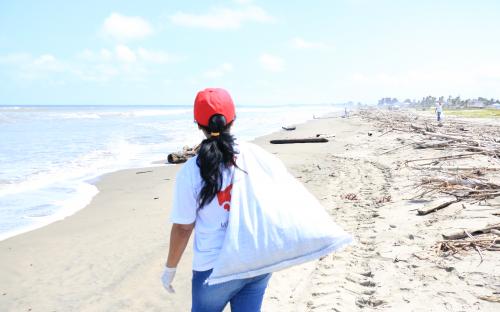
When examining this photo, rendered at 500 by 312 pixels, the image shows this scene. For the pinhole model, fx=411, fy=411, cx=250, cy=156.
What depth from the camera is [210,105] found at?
1.93 m

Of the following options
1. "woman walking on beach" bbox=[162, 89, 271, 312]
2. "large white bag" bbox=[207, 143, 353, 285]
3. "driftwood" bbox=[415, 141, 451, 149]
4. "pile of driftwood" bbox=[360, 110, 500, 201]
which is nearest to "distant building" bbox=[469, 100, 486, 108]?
"pile of driftwood" bbox=[360, 110, 500, 201]

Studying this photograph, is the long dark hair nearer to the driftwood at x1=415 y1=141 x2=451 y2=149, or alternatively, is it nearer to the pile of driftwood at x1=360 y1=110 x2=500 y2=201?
the pile of driftwood at x1=360 y1=110 x2=500 y2=201

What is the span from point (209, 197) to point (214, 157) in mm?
187

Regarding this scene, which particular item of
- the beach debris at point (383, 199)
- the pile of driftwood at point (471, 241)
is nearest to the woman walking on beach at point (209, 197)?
the pile of driftwood at point (471, 241)

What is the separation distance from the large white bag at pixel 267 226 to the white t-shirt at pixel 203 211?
7 centimetres

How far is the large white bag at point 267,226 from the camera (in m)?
1.83

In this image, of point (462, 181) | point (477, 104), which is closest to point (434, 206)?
point (462, 181)

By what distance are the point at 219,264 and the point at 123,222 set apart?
211 inches

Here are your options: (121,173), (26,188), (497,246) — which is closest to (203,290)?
(497,246)

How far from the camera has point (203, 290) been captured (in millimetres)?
1959

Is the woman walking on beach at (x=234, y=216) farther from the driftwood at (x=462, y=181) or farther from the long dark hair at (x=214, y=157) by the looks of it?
the driftwood at (x=462, y=181)

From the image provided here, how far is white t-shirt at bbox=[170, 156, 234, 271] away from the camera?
1.90 metres

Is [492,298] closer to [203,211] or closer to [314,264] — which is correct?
[314,264]

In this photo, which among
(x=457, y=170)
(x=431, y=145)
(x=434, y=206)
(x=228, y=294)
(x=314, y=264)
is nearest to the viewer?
(x=228, y=294)
